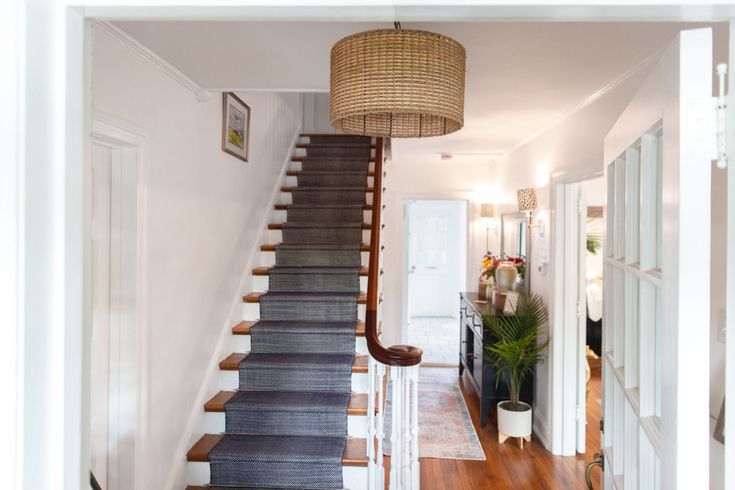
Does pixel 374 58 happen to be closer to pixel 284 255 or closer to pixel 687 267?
pixel 687 267

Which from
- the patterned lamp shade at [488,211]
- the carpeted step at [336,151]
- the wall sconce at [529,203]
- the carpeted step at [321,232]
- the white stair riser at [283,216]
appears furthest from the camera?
the patterned lamp shade at [488,211]

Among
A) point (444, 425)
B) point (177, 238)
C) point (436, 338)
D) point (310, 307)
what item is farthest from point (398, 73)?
point (436, 338)

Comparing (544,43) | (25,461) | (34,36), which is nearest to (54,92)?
(34,36)

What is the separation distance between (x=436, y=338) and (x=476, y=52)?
239 inches

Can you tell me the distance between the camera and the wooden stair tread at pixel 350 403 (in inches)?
113

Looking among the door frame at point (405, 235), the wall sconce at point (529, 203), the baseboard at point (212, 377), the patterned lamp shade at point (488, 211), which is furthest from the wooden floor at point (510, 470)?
the patterned lamp shade at point (488, 211)

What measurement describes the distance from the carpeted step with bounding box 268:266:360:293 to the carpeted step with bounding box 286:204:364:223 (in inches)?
27.5

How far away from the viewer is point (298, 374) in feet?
10.3

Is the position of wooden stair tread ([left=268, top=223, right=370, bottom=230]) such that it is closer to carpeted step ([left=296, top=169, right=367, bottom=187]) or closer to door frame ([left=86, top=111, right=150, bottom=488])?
carpeted step ([left=296, top=169, right=367, bottom=187])

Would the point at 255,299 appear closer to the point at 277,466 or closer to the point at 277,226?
the point at 277,226

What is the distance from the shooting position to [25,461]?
0.65 meters

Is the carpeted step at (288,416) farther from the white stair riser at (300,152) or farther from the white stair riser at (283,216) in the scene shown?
the white stair riser at (300,152)

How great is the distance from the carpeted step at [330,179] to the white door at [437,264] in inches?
195

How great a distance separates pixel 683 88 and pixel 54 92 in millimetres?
895
